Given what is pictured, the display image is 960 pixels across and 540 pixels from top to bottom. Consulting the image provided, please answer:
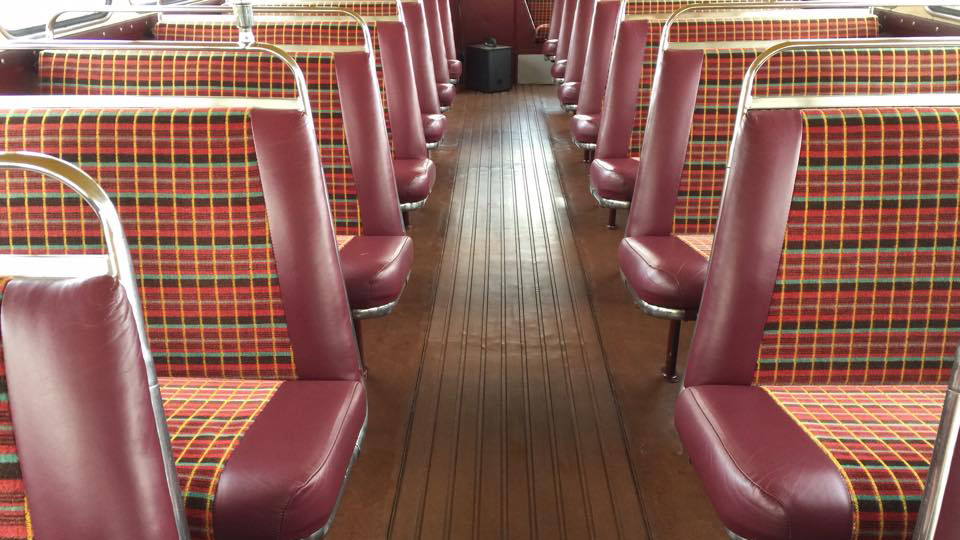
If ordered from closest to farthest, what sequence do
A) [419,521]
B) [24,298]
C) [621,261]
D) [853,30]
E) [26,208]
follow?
[24,298] < [26,208] < [419,521] < [621,261] < [853,30]

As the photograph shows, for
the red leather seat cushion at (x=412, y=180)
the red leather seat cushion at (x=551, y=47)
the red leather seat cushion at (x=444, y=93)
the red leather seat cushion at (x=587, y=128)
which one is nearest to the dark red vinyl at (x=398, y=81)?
the red leather seat cushion at (x=412, y=180)

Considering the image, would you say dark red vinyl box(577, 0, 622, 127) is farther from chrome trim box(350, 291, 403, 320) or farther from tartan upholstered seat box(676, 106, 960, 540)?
tartan upholstered seat box(676, 106, 960, 540)

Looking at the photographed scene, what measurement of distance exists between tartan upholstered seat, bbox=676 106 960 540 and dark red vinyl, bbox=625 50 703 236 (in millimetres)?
871

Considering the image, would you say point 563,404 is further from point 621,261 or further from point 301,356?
point 301,356

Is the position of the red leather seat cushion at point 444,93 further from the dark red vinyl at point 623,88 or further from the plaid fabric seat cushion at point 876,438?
the plaid fabric seat cushion at point 876,438

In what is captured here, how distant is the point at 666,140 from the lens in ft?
8.21

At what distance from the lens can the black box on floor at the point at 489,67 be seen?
8.23 metres

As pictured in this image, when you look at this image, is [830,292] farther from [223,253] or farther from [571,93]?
[571,93]

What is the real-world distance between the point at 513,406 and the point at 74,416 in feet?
6.27

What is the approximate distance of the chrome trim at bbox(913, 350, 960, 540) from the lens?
0.90 m

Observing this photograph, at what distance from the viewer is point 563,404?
2.64 meters

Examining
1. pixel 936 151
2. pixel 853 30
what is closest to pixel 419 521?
pixel 936 151

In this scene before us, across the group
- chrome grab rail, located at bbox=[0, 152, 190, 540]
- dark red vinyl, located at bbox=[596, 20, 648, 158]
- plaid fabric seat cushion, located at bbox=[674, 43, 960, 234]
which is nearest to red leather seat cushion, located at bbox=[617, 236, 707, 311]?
plaid fabric seat cushion, located at bbox=[674, 43, 960, 234]

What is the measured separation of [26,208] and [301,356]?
607 millimetres
